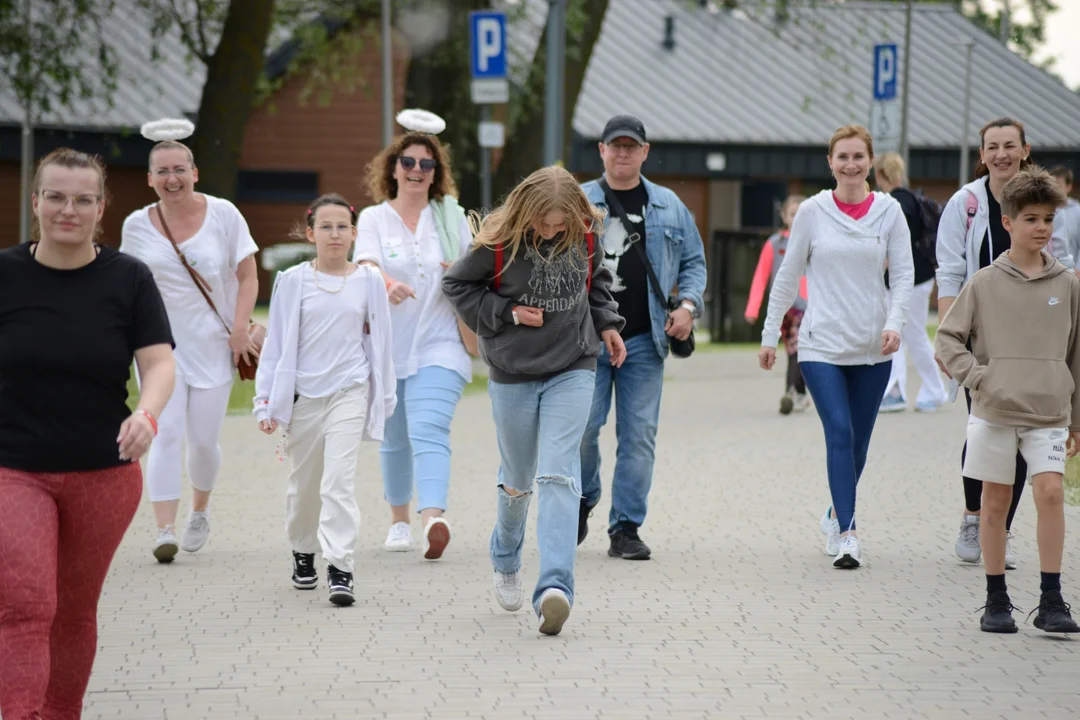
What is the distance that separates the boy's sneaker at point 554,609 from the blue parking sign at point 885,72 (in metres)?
17.1

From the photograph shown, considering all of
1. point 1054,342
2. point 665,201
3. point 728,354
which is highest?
point 665,201

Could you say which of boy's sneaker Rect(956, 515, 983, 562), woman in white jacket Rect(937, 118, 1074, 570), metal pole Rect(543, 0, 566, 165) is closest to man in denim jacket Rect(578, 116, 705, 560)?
woman in white jacket Rect(937, 118, 1074, 570)

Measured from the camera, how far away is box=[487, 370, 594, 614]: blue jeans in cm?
620

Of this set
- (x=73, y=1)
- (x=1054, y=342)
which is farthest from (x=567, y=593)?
(x=73, y=1)

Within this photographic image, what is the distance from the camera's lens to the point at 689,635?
622 cm

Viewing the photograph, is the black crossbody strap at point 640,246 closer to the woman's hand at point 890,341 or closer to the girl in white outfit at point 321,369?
the woman's hand at point 890,341

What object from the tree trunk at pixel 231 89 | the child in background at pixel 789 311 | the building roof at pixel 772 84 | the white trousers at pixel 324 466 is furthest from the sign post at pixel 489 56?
the building roof at pixel 772 84

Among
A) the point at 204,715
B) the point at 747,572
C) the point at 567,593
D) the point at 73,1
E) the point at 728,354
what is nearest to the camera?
the point at 204,715

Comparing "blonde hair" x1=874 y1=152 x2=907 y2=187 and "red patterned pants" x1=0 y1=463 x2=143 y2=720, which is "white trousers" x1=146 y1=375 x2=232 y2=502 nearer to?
"red patterned pants" x1=0 y1=463 x2=143 y2=720

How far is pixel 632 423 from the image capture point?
315 inches

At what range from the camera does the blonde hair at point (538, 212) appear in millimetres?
6195

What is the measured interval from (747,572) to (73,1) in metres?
15.5

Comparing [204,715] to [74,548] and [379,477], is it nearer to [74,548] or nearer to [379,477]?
[74,548]

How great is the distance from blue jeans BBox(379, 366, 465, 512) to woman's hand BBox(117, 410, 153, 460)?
3261mm
